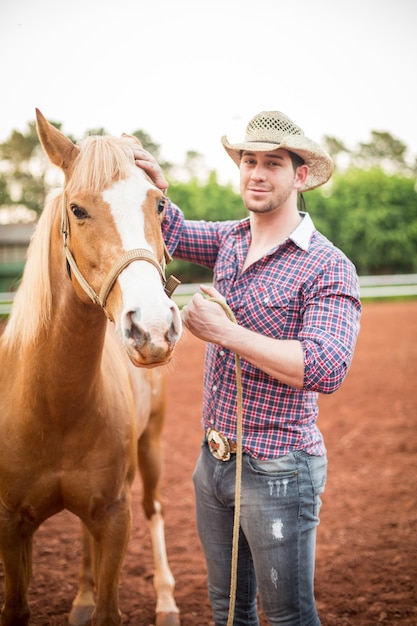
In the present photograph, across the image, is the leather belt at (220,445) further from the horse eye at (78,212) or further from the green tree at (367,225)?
the green tree at (367,225)

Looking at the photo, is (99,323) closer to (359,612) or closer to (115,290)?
(115,290)

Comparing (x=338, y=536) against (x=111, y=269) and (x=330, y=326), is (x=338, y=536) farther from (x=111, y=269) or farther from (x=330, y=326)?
(x=111, y=269)

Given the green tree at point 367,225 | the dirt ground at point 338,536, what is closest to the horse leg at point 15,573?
the dirt ground at point 338,536

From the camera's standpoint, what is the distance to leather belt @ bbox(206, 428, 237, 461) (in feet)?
7.38

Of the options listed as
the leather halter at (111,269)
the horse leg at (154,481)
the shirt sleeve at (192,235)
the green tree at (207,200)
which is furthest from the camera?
the green tree at (207,200)

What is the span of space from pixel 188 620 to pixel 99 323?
7.07ft

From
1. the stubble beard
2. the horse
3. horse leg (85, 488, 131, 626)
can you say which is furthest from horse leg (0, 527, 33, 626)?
the stubble beard

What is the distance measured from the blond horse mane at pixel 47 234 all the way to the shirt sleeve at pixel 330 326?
842mm

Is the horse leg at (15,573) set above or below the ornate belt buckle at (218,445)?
below

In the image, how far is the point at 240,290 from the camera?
2328 millimetres

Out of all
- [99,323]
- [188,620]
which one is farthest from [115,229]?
[188,620]

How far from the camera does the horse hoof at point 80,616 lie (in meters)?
3.23

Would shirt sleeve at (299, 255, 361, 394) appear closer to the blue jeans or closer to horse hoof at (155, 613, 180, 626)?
the blue jeans

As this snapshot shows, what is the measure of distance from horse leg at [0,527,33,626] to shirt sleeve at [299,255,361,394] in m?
1.49
